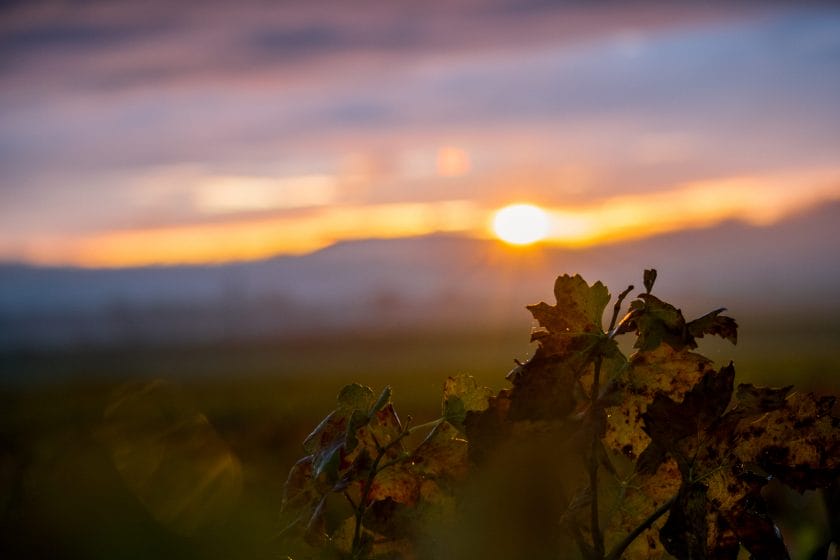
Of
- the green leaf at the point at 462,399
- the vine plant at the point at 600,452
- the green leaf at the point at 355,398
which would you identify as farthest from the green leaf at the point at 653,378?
the green leaf at the point at 355,398

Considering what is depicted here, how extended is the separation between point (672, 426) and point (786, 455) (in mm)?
146

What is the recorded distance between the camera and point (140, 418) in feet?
21.9

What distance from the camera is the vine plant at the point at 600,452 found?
93cm

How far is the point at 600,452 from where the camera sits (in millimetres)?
961

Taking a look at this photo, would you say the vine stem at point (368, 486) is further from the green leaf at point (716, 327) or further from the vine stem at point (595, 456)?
the green leaf at point (716, 327)

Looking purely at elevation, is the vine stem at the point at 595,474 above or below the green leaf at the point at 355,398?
below

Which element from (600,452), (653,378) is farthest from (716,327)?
(600,452)

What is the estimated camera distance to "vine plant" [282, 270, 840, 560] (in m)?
0.93

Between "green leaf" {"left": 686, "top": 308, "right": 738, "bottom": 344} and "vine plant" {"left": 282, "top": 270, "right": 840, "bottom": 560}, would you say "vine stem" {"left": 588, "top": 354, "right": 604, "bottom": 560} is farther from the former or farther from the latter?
"green leaf" {"left": 686, "top": 308, "right": 738, "bottom": 344}

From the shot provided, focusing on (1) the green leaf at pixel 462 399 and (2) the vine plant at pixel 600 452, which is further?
(1) the green leaf at pixel 462 399

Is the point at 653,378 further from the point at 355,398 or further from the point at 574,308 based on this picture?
the point at 355,398

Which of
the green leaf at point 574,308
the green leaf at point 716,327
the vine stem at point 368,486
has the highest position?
the green leaf at point 574,308

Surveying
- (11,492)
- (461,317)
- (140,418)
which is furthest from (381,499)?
(461,317)

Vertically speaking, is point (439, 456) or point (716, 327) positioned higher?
point (716, 327)
